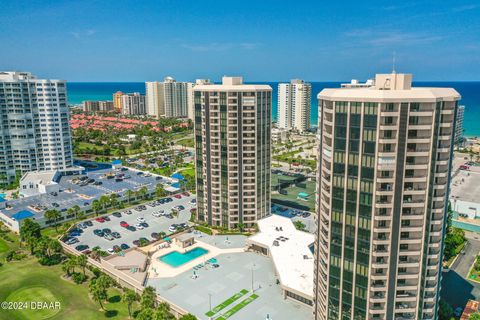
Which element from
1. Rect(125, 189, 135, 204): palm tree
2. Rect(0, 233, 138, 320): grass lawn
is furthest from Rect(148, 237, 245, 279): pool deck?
Rect(125, 189, 135, 204): palm tree

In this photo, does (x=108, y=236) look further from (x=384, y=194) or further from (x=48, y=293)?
(x=384, y=194)

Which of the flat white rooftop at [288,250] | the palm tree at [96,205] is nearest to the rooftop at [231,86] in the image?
the flat white rooftop at [288,250]

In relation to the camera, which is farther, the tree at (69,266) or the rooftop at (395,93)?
the tree at (69,266)

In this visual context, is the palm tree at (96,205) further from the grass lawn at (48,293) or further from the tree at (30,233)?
the grass lawn at (48,293)

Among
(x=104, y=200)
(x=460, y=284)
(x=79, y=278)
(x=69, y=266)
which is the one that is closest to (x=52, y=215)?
(x=104, y=200)

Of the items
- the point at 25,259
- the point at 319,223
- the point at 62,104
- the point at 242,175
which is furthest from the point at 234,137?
the point at 62,104

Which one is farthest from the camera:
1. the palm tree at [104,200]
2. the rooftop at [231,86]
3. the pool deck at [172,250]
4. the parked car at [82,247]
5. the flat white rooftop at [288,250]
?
the palm tree at [104,200]
